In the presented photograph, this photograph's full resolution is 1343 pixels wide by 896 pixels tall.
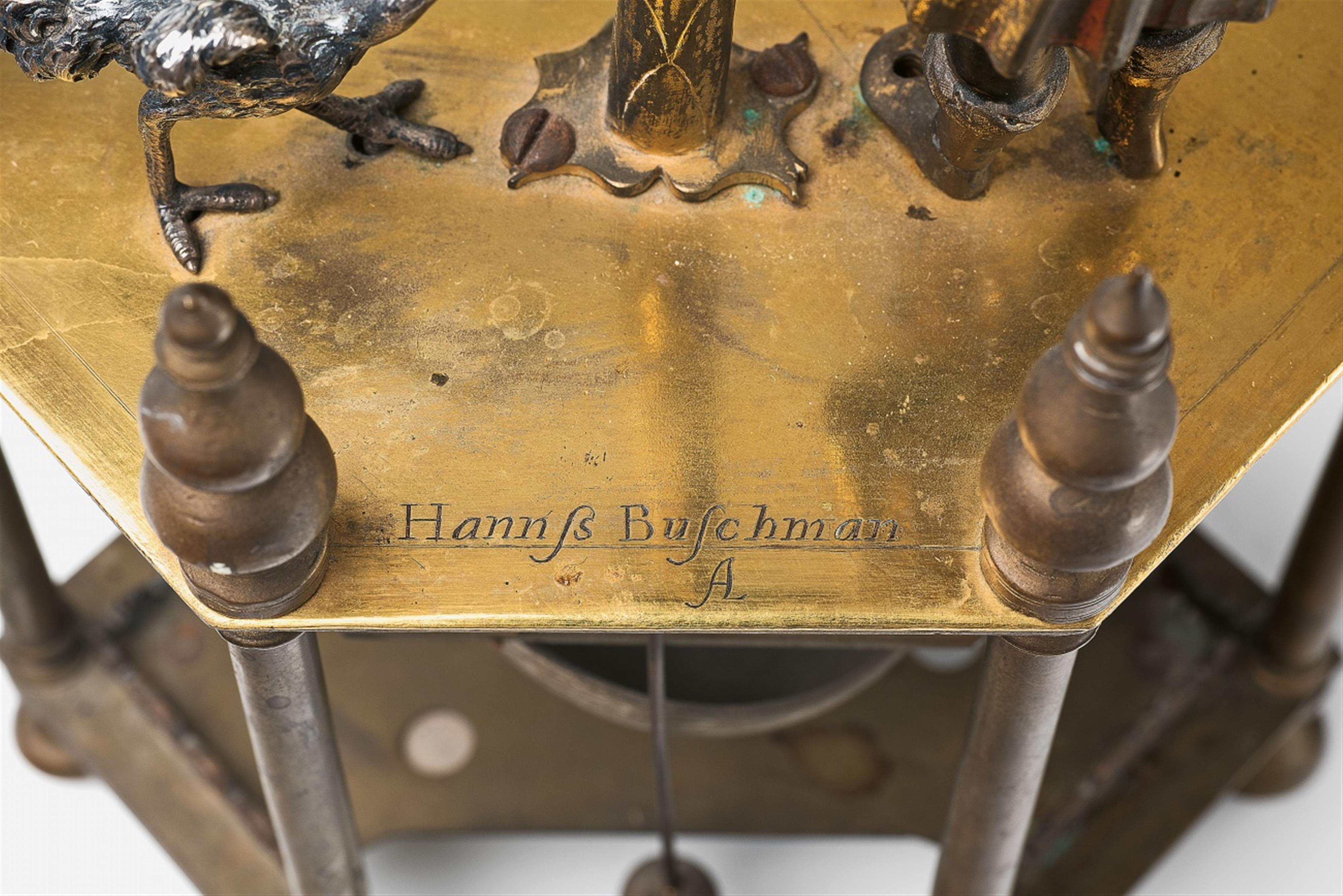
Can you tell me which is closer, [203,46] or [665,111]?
[203,46]

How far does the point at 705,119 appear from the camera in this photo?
129 cm

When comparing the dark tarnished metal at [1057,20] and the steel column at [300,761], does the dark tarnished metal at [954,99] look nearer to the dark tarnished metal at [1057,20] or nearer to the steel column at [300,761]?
the dark tarnished metal at [1057,20]

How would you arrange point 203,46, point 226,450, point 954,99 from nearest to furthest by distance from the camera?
point 226,450
point 203,46
point 954,99

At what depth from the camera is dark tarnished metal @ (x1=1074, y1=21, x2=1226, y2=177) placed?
1.20 m

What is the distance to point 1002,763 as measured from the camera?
1.26 metres

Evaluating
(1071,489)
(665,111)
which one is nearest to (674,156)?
(665,111)

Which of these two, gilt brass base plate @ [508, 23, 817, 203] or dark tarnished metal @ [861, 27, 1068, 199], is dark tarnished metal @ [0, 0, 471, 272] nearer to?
gilt brass base plate @ [508, 23, 817, 203]

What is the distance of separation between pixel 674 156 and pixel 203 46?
0.35 meters

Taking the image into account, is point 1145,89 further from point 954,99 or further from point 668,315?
point 668,315

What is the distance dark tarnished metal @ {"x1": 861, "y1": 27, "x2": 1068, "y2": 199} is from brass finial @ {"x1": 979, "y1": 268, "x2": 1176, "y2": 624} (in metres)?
0.24

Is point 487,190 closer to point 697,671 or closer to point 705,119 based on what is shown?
point 705,119

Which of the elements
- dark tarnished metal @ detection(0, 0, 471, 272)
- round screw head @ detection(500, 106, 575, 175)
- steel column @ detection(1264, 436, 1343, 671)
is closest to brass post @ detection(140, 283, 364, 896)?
dark tarnished metal @ detection(0, 0, 471, 272)

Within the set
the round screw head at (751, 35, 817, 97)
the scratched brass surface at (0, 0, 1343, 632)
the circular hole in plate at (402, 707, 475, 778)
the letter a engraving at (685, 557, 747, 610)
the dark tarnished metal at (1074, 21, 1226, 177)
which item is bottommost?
the circular hole in plate at (402, 707, 475, 778)

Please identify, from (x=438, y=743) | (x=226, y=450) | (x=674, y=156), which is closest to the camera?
(x=226, y=450)
